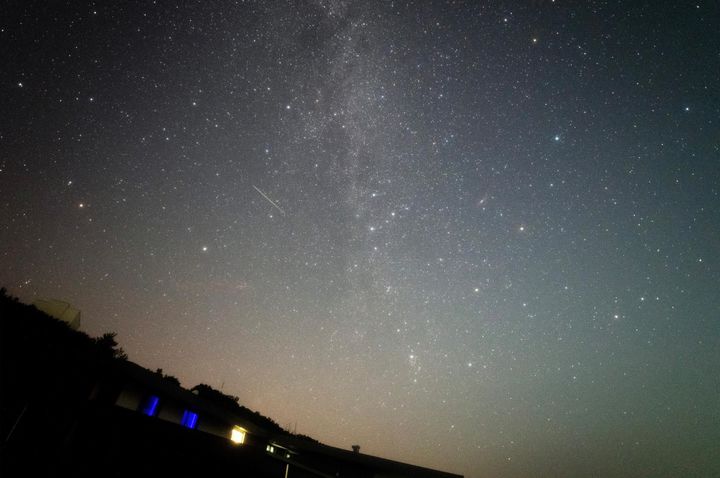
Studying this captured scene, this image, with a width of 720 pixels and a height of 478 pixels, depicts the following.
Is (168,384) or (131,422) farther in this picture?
(168,384)

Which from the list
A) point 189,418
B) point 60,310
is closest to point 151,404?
point 189,418

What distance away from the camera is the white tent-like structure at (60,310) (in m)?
20.2

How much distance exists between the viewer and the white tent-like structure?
20173mm

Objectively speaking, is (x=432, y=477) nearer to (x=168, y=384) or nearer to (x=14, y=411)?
(x=168, y=384)

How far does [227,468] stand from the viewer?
2092 mm

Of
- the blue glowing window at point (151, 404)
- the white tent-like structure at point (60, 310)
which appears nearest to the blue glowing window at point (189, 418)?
the blue glowing window at point (151, 404)

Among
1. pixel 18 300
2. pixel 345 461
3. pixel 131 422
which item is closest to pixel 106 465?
pixel 131 422

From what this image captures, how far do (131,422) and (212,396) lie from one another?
887 inches

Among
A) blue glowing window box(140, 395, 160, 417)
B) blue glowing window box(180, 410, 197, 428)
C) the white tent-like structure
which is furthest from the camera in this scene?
the white tent-like structure

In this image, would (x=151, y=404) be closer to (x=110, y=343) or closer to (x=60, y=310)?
(x=110, y=343)

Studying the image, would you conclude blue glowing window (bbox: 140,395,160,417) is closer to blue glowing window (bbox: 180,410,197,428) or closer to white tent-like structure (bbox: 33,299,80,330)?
blue glowing window (bbox: 180,410,197,428)

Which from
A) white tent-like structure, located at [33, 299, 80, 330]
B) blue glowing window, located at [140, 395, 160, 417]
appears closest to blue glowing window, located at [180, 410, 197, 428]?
blue glowing window, located at [140, 395, 160, 417]

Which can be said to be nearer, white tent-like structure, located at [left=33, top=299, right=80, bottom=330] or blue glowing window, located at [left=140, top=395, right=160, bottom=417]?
blue glowing window, located at [left=140, top=395, right=160, bottom=417]

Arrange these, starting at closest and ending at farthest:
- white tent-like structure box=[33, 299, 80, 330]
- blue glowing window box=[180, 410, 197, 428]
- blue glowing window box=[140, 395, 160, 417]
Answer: blue glowing window box=[140, 395, 160, 417], blue glowing window box=[180, 410, 197, 428], white tent-like structure box=[33, 299, 80, 330]
